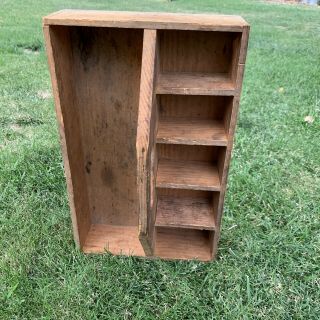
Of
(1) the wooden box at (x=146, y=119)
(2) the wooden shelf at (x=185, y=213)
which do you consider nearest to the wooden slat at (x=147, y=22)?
(1) the wooden box at (x=146, y=119)

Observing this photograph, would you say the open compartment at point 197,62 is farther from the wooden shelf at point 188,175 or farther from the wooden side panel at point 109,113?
the wooden shelf at point 188,175

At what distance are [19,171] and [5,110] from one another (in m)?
1.16

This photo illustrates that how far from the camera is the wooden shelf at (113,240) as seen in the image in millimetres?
2045

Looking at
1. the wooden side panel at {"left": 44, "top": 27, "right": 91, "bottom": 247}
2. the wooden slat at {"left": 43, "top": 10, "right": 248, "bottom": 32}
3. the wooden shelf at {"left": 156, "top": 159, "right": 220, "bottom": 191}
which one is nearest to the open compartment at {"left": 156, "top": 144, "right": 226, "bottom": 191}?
the wooden shelf at {"left": 156, "top": 159, "right": 220, "bottom": 191}

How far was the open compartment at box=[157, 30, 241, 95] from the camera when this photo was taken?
1.52 metres

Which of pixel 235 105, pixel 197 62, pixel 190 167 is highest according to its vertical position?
pixel 197 62

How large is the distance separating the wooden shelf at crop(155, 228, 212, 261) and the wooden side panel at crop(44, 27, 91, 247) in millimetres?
411

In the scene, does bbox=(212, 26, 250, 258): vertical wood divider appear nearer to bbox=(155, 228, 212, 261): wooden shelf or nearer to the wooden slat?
the wooden slat

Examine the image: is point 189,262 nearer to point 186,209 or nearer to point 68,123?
point 186,209

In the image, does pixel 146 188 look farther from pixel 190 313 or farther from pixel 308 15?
pixel 308 15

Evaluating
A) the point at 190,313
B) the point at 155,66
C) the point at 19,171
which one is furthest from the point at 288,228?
the point at 19,171

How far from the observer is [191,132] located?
5.55 ft

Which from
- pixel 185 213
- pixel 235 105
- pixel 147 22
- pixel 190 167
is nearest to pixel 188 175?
pixel 190 167

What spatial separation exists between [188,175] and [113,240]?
59cm
